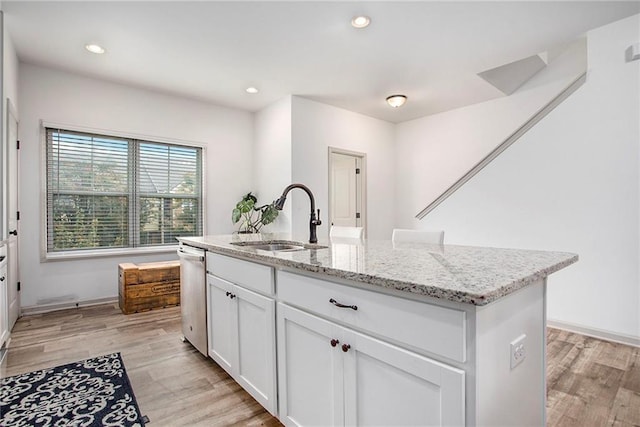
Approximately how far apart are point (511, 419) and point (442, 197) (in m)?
3.01

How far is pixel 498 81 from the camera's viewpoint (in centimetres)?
423

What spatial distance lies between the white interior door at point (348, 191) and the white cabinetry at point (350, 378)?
3915 mm

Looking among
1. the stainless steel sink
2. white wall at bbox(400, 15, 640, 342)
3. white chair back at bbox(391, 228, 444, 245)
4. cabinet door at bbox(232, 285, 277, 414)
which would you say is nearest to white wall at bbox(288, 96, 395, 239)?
the stainless steel sink

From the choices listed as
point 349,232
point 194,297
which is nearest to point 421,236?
point 349,232

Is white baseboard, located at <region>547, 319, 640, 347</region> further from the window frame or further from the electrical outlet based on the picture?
the window frame

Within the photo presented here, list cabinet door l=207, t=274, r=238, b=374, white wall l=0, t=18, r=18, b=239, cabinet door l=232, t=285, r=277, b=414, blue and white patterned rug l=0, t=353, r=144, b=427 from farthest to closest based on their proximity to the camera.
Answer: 1. white wall l=0, t=18, r=18, b=239
2. cabinet door l=207, t=274, r=238, b=374
3. blue and white patterned rug l=0, t=353, r=144, b=427
4. cabinet door l=232, t=285, r=277, b=414

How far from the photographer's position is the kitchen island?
0.87 metres

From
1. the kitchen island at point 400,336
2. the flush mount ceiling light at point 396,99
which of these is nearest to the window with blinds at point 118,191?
the flush mount ceiling light at point 396,99

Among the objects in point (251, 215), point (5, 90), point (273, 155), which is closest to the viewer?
point (5, 90)

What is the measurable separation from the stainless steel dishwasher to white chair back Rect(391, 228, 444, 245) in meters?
1.38

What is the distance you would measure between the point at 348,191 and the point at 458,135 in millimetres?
1939

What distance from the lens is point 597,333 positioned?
112 inches

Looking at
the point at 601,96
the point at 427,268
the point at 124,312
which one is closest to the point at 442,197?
the point at 601,96

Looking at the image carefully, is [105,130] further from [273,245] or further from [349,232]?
[349,232]
